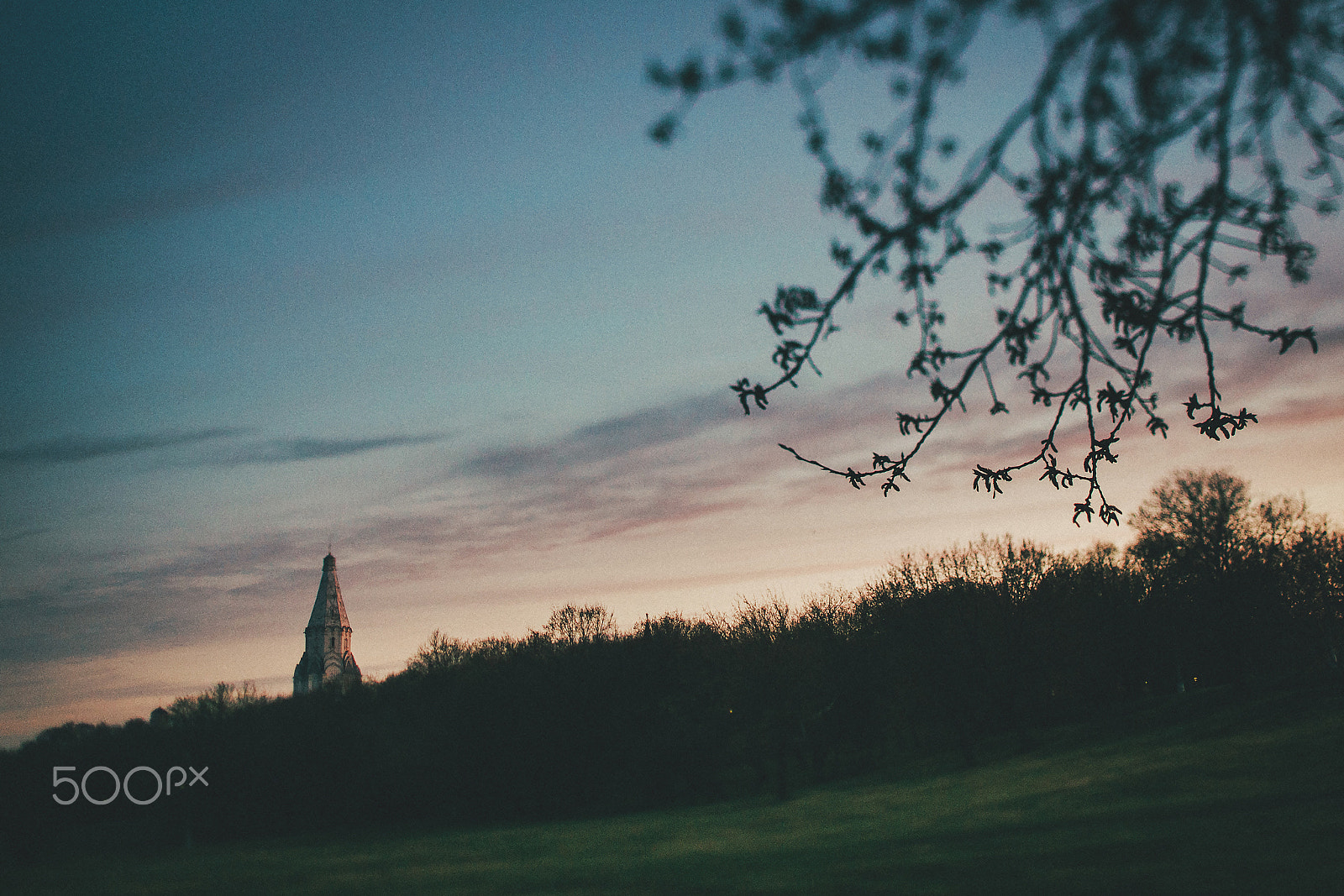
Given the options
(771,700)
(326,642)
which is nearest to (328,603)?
(326,642)

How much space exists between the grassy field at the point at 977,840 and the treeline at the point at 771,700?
577 cm

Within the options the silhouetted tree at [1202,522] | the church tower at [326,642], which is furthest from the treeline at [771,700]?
the church tower at [326,642]

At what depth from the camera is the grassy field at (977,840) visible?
17.2 metres

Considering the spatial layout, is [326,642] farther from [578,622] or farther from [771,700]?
[771,700]

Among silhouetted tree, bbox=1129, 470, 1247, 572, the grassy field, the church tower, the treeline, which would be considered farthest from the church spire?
silhouetted tree, bbox=1129, 470, 1247, 572

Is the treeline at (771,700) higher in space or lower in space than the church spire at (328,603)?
lower

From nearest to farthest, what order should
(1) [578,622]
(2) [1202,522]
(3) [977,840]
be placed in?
1. (3) [977,840]
2. (2) [1202,522]
3. (1) [578,622]

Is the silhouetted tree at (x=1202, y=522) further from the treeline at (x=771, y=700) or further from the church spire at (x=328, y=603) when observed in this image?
the church spire at (x=328, y=603)

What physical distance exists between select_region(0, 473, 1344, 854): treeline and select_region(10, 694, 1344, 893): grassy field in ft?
18.9

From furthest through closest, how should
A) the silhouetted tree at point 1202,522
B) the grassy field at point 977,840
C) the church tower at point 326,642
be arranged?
the church tower at point 326,642 → the silhouetted tree at point 1202,522 → the grassy field at point 977,840

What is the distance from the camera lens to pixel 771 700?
56.2 m

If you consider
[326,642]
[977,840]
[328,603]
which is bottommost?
[977,840]

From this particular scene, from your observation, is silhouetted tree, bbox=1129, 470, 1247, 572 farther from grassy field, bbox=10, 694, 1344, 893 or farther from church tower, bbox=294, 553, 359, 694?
church tower, bbox=294, 553, 359, 694

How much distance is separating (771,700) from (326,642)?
138 metres
